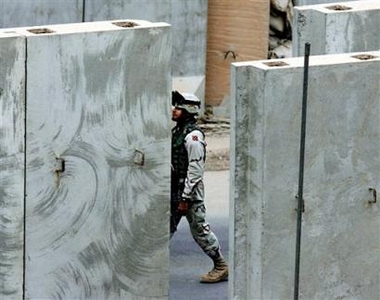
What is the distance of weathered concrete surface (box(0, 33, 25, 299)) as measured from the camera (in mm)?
12375

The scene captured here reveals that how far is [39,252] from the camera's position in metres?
12.8

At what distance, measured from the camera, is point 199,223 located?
14.8 metres

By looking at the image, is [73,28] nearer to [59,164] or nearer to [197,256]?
[59,164]

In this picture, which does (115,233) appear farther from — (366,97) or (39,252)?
(366,97)

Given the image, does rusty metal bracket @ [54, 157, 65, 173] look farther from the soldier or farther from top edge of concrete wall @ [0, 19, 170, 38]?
the soldier

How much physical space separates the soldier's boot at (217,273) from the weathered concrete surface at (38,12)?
440 centimetres

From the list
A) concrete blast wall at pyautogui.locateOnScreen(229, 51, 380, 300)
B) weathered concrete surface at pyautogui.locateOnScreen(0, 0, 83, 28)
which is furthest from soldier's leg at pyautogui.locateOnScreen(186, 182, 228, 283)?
weathered concrete surface at pyautogui.locateOnScreen(0, 0, 83, 28)

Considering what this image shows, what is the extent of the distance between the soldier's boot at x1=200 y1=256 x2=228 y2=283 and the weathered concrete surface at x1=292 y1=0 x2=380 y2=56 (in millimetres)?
1727

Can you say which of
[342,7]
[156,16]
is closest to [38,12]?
[156,16]

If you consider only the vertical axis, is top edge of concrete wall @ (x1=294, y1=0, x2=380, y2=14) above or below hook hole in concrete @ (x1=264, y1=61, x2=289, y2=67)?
above

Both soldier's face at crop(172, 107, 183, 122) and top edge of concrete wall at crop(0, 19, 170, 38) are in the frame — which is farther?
soldier's face at crop(172, 107, 183, 122)

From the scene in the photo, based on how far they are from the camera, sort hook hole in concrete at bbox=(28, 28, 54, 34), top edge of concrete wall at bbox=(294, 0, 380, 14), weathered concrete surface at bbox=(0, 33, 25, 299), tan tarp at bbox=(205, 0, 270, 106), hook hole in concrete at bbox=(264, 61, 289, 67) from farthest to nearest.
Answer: tan tarp at bbox=(205, 0, 270, 106)
top edge of concrete wall at bbox=(294, 0, 380, 14)
hook hole in concrete at bbox=(28, 28, 54, 34)
hook hole in concrete at bbox=(264, 61, 289, 67)
weathered concrete surface at bbox=(0, 33, 25, 299)

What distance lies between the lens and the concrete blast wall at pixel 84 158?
1250 cm

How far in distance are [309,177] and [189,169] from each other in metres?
2.11
